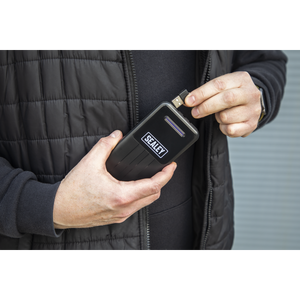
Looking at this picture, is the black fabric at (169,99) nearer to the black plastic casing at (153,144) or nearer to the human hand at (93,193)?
the black plastic casing at (153,144)

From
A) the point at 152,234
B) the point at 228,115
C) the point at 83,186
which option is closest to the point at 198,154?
the point at 228,115

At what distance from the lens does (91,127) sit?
0.77 metres

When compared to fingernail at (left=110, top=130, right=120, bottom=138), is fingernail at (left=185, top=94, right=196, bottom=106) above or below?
above

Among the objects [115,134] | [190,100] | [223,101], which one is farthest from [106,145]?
[223,101]

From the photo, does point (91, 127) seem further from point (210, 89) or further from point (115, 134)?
point (210, 89)

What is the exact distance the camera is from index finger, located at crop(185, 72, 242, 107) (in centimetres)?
72

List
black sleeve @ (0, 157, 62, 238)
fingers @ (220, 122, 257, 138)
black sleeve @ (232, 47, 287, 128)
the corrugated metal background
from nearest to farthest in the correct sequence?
black sleeve @ (0, 157, 62, 238)
fingers @ (220, 122, 257, 138)
black sleeve @ (232, 47, 287, 128)
the corrugated metal background

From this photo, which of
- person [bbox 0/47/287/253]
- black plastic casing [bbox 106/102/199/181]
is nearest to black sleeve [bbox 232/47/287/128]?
person [bbox 0/47/287/253]

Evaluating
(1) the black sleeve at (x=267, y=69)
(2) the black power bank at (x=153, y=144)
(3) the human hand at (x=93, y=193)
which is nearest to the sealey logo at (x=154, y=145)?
(2) the black power bank at (x=153, y=144)

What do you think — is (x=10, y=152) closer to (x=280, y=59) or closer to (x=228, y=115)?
(x=228, y=115)

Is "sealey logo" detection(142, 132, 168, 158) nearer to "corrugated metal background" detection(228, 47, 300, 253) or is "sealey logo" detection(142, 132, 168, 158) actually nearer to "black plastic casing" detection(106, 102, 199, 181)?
"black plastic casing" detection(106, 102, 199, 181)

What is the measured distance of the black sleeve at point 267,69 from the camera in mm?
934

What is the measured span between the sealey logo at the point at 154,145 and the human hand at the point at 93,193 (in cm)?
11

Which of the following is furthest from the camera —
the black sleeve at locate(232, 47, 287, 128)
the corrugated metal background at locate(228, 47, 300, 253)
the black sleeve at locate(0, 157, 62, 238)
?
the corrugated metal background at locate(228, 47, 300, 253)
